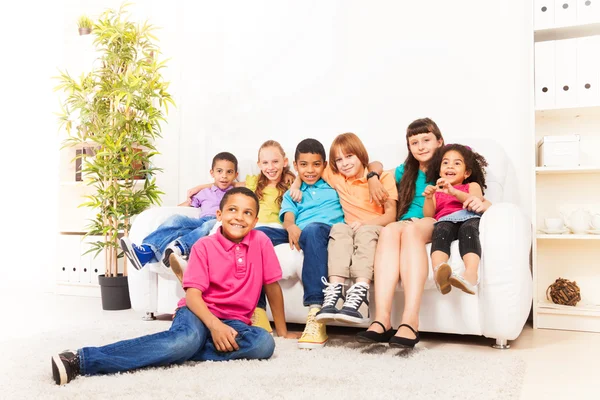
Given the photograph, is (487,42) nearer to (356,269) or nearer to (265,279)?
(356,269)

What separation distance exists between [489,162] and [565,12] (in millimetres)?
768

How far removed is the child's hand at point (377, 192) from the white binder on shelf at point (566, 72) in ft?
3.08

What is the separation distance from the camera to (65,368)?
137 cm

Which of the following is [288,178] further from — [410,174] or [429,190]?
[429,190]

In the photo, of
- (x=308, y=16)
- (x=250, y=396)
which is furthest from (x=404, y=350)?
(x=308, y=16)

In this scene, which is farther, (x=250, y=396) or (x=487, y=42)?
(x=487, y=42)

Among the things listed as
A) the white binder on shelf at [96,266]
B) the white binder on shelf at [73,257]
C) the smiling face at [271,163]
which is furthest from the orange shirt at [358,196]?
the white binder on shelf at [73,257]

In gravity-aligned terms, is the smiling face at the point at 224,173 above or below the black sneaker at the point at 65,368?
above

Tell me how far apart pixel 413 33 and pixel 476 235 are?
1.45 m

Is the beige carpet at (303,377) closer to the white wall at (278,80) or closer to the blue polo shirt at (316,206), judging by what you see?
the blue polo shirt at (316,206)

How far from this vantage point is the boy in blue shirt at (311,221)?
1.96 meters

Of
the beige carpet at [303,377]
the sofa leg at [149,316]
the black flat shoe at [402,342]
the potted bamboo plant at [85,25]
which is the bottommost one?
the sofa leg at [149,316]

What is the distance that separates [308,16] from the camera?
3154mm

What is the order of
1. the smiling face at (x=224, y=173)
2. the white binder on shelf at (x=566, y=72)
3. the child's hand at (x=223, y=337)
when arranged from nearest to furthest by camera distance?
the child's hand at (x=223, y=337)
the white binder on shelf at (x=566, y=72)
the smiling face at (x=224, y=173)
